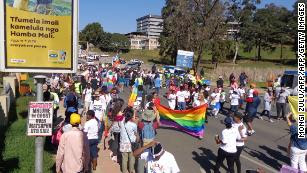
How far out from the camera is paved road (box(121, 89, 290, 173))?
37.0ft

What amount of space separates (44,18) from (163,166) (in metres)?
3.05

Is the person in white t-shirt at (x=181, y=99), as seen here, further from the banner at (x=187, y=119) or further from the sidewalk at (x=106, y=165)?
the sidewalk at (x=106, y=165)

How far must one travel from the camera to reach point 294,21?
8175 centimetres

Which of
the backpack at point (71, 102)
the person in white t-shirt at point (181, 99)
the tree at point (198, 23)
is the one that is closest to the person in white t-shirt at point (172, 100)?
the person in white t-shirt at point (181, 99)

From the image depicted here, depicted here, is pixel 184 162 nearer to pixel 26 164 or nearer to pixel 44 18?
pixel 26 164

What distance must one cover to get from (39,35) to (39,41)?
0.09 m

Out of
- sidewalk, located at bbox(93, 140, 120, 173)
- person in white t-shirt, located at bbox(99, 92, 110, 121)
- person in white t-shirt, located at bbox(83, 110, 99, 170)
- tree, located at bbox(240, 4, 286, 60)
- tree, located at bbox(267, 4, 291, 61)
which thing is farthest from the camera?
tree, located at bbox(240, 4, 286, 60)

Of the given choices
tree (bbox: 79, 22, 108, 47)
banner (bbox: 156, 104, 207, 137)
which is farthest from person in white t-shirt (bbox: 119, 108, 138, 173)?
tree (bbox: 79, 22, 108, 47)

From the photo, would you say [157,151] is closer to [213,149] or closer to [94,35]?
[213,149]

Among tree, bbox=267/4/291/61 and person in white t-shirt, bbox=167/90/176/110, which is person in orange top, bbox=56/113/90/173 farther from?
tree, bbox=267/4/291/61

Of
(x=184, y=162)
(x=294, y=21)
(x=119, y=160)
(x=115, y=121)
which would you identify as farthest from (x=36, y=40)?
(x=294, y=21)

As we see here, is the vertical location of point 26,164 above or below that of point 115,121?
below

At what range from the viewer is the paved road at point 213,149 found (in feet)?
37.0

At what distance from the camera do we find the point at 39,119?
613 cm
